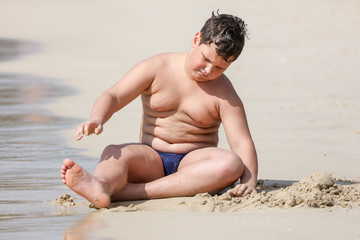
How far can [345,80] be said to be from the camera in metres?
8.75

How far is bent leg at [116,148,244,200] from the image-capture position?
12.3 feet

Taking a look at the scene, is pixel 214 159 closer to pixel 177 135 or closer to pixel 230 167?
pixel 230 167

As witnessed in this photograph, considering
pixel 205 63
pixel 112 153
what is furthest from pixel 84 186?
pixel 205 63

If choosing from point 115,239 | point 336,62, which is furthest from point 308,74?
point 115,239

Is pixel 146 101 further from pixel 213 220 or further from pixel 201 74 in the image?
pixel 213 220

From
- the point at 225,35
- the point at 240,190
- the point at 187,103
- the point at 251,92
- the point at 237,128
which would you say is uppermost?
the point at 225,35

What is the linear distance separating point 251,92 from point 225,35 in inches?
157

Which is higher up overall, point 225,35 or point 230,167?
point 225,35

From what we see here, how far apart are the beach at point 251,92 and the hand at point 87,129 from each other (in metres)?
0.35

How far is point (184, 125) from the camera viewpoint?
13.5 ft

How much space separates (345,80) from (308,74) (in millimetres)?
552

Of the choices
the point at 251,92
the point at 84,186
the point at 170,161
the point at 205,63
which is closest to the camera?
the point at 84,186

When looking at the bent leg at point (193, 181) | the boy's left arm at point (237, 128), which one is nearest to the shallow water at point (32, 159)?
the bent leg at point (193, 181)

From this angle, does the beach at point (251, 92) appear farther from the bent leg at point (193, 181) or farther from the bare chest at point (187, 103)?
the bare chest at point (187, 103)
